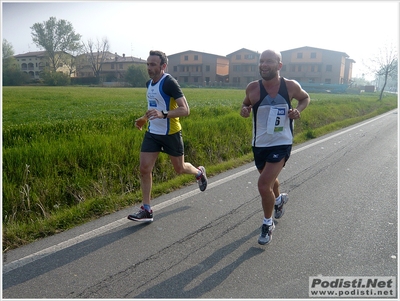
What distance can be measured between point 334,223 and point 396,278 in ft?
4.32

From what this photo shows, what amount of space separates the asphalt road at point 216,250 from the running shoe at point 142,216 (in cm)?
8

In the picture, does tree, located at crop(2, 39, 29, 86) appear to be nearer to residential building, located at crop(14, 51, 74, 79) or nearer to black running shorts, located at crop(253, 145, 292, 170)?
residential building, located at crop(14, 51, 74, 79)

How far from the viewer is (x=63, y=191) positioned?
17.7 feet

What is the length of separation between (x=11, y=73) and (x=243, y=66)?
147 feet

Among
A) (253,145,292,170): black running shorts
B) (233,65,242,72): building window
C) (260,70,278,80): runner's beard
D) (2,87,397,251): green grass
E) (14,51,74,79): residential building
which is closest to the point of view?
(260,70,278,80): runner's beard

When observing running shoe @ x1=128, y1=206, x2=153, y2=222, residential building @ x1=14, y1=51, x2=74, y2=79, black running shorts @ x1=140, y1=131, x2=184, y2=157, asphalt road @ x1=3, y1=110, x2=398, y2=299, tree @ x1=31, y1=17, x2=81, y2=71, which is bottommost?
asphalt road @ x1=3, y1=110, x2=398, y2=299

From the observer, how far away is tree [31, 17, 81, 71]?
56125mm

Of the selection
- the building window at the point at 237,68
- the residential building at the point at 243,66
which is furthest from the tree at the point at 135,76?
the building window at the point at 237,68

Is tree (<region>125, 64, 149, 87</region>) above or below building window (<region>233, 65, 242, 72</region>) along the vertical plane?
below

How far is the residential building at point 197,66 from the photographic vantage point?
79.5 metres

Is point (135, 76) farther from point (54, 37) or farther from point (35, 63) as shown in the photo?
point (35, 63)

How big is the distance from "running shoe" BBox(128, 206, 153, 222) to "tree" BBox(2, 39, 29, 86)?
182 feet

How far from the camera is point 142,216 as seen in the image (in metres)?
4.61

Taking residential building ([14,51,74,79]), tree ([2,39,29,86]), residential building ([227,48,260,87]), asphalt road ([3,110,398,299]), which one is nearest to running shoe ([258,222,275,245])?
asphalt road ([3,110,398,299])
